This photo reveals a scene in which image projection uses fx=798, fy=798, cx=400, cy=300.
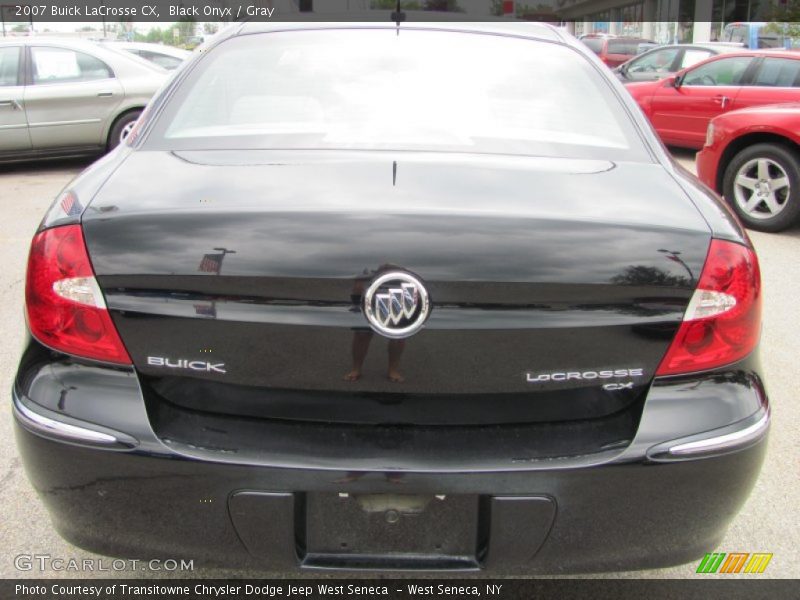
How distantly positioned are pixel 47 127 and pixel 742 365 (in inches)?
347

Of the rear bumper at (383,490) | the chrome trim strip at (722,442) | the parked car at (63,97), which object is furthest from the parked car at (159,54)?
the chrome trim strip at (722,442)

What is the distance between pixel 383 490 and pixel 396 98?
1.27 m

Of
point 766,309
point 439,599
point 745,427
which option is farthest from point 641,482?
point 766,309

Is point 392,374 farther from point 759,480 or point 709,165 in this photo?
point 709,165

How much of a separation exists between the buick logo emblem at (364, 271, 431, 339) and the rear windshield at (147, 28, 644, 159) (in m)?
0.62

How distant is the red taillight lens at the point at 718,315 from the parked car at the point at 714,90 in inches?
307

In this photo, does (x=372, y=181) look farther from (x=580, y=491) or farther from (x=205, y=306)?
(x=580, y=491)

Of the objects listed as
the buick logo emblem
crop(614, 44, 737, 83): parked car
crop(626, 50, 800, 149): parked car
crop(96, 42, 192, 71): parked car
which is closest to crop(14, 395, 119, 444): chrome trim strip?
the buick logo emblem

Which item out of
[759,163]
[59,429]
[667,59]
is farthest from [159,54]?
[59,429]

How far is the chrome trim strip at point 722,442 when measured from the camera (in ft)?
5.61

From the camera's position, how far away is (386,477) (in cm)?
166

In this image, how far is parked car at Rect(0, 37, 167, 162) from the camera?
8891 millimetres

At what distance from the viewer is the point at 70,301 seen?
1.76 m

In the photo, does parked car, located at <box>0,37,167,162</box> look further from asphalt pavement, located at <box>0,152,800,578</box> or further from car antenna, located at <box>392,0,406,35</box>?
car antenna, located at <box>392,0,406,35</box>
